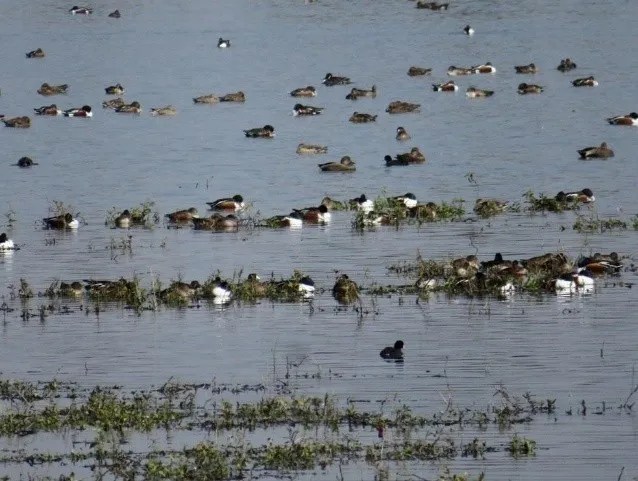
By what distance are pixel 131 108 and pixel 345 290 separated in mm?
30129

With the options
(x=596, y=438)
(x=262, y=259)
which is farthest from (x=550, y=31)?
(x=596, y=438)

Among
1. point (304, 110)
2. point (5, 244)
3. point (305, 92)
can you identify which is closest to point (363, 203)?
point (5, 244)

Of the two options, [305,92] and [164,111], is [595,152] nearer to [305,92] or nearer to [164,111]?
[305,92]

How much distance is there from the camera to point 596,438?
14609 millimetres

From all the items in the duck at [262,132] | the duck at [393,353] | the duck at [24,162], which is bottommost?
the duck at [393,353]

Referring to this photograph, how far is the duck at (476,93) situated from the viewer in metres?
51.5

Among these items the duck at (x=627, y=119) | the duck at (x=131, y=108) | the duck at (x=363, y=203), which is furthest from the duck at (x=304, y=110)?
the duck at (x=363, y=203)

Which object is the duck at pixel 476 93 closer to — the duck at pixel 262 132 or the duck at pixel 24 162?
the duck at pixel 262 132

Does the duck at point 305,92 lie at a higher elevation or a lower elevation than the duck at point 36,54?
lower

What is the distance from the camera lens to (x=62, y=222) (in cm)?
2961

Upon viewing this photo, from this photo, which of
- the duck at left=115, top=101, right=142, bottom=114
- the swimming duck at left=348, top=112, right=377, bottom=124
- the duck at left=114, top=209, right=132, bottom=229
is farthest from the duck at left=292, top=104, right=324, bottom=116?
the duck at left=114, top=209, right=132, bottom=229

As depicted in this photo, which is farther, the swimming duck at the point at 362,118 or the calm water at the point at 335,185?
the swimming duck at the point at 362,118

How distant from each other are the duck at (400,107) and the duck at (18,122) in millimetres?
10985

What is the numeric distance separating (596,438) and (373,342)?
5.02 m
